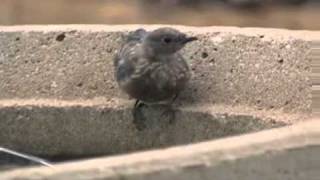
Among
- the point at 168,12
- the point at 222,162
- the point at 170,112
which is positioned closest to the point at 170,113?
the point at 170,112

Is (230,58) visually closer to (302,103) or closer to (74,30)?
(302,103)

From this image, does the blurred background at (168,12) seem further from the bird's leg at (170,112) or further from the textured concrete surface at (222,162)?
the textured concrete surface at (222,162)

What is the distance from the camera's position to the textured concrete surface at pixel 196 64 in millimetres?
1879

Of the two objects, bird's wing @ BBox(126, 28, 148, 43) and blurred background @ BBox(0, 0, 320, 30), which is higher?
bird's wing @ BBox(126, 28, 148, 43)

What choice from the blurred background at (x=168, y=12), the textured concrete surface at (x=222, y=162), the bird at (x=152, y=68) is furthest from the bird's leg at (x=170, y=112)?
the blurred background at (x=168, y=12)

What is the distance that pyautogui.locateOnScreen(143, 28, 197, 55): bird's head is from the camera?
195cm

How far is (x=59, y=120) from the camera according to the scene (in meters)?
1.99

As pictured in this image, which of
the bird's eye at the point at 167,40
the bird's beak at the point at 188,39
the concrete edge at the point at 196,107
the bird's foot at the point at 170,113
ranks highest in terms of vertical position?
the bird's beak at the point at 188,39

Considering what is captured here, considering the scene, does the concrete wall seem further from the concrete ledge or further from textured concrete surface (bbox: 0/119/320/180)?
textured concrete surface (bbox: 0/119/320/180)

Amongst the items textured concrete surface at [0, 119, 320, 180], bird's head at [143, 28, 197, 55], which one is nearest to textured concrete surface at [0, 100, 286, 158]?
bird's head at [143, 28, 197, 55]

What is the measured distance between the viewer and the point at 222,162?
0.95 metres

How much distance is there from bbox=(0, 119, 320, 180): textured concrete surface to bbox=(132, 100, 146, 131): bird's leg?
0.95 metres

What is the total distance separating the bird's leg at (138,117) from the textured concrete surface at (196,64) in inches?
2.7

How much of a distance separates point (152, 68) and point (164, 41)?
58mm
